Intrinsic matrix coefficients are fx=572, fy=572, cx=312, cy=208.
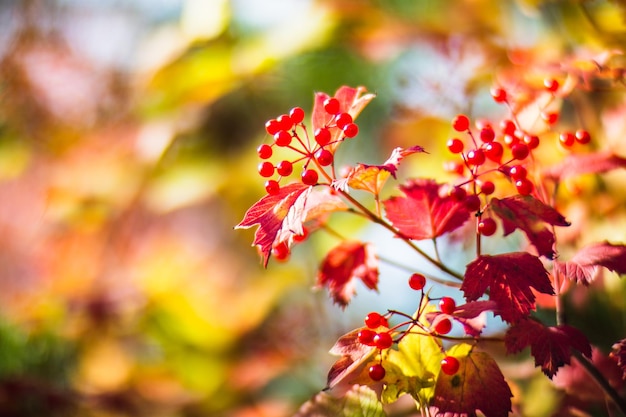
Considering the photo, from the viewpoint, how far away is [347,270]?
0.53 metres

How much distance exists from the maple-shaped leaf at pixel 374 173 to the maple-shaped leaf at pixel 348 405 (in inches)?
6.3

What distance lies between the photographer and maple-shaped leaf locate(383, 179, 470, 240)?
0.48m

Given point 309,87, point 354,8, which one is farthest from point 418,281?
point 309,87

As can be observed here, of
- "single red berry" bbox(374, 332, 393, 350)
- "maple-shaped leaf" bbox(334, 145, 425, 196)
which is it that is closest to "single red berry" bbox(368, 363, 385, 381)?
"single red berry" bbox(374, 332, 393, 350)

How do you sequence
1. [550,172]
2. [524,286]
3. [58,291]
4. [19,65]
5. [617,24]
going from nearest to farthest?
[524,286]
[550,172]
[617,24]
[58,291]
[19,65]

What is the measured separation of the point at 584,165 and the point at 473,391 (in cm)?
26

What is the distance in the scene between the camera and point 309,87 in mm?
1671

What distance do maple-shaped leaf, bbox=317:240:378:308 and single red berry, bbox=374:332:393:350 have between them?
94mm

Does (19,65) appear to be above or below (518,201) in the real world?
above

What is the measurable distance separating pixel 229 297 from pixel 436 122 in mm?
598

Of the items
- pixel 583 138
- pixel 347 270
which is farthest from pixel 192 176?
pixel 583 138

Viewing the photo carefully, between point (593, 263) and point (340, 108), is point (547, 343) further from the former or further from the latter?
point (340, 108)

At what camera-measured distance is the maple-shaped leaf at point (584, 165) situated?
0.54 metres

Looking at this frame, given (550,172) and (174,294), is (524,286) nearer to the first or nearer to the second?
(550,172)
